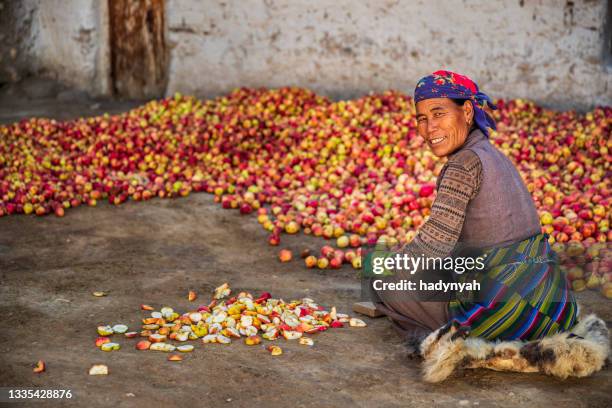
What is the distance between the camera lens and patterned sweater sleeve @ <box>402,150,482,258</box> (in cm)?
322

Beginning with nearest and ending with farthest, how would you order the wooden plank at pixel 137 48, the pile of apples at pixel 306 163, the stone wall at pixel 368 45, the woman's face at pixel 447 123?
the woman's face at pixel 447 123 → the pile of apples at pixel 306 163 → the stone wall at pixel 368 45 → the wooden plank at pixel 137 48

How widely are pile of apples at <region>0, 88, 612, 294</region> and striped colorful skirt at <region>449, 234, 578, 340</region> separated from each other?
138 centimetres

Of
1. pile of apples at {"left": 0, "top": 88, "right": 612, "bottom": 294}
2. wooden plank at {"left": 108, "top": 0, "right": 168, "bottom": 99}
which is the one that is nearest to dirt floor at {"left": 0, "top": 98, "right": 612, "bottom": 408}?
pile of apples at {"left": 0, "top": 88, "right": 612, "bottom": 294}

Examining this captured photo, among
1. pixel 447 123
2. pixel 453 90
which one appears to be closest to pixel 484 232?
pixel 447 123

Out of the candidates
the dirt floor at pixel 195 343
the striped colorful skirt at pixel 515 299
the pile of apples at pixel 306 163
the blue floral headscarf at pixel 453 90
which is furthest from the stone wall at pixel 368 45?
the striped colorful skirt at pixel 515 299

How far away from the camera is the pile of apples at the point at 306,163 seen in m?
5.48

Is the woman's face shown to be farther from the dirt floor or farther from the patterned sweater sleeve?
the dirt floor

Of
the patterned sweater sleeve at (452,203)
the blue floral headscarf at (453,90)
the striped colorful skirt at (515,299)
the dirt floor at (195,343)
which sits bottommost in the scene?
the dirt floor at (195,343)

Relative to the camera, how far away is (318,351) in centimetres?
358

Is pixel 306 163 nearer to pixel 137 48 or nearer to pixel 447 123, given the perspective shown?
pixel 447 123

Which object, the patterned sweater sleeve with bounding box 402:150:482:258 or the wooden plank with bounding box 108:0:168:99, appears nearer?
the patterned sweater sleeve with bounding box 402:150:482:258

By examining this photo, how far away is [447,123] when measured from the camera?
3355mm

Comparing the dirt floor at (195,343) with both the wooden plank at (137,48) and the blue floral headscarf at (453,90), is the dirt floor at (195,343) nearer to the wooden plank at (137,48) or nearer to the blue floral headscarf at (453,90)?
the blue floral headscarf at (453,90)

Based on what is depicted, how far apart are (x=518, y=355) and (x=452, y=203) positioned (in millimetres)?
712
